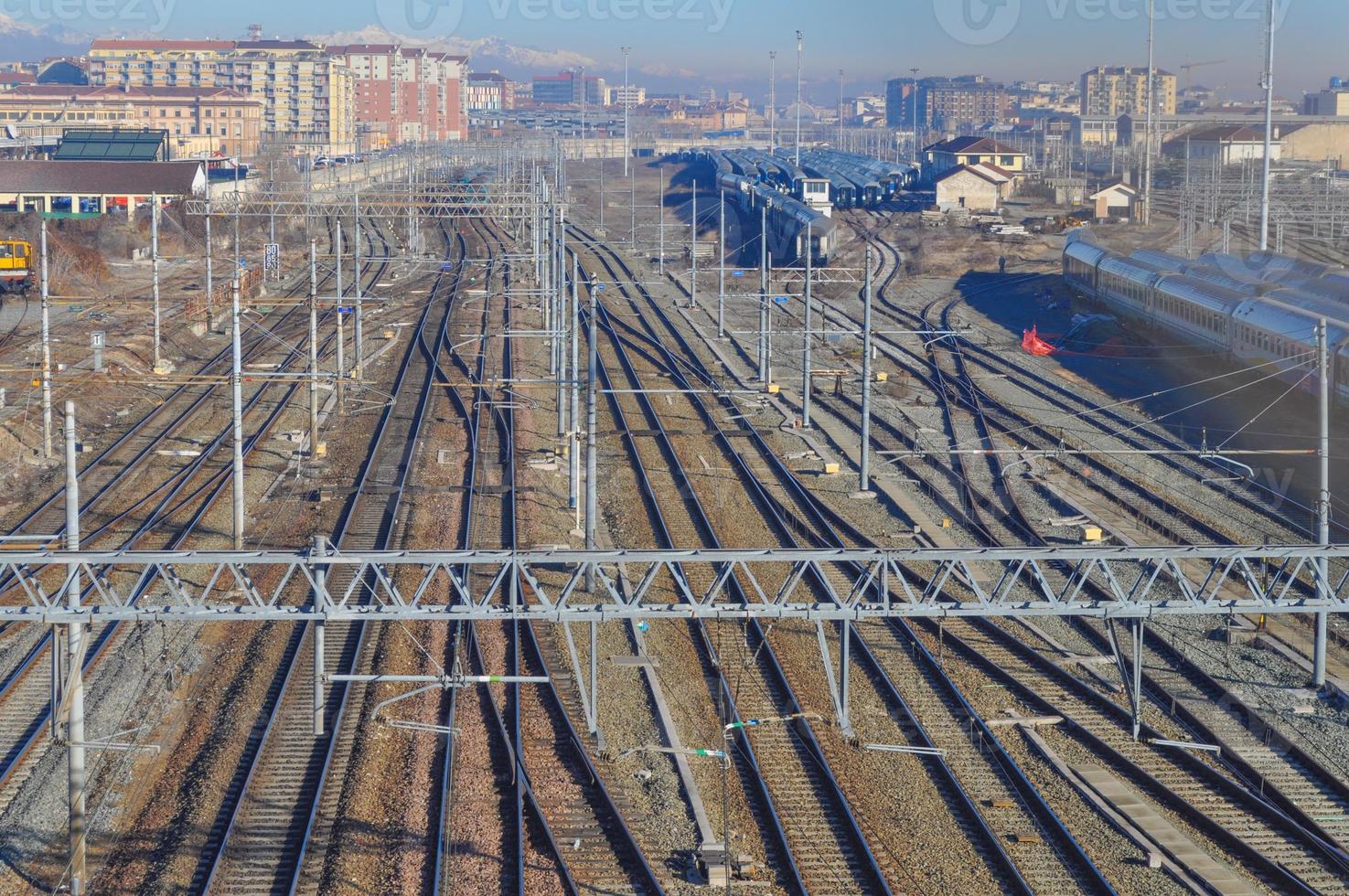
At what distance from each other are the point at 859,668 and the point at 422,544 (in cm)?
549

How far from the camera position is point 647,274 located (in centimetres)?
4166

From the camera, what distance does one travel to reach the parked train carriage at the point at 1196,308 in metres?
25.6

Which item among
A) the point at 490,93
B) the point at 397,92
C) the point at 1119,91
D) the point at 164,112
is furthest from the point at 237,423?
the point at 490,93

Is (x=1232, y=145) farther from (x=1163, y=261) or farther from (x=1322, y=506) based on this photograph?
(x=1322, y=506)

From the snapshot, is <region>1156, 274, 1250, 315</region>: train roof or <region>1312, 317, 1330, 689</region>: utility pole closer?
<region>1312, 317, 1330, 689</region>: utility pole

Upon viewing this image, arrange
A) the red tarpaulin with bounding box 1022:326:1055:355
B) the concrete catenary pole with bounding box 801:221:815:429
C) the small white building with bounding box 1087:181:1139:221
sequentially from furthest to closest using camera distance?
1. the small white building with bounding box 1087:181:1139:221
2. the red tarpaulin with bounding box 1022:326:1055:355
3. the concrete catenary pole with bounding box 801:221:815:429

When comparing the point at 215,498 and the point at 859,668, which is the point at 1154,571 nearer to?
the point at 859,668

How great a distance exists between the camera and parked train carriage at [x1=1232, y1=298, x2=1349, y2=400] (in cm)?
2033

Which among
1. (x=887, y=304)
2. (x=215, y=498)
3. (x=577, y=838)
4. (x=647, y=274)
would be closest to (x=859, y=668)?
(x=577, y=838)

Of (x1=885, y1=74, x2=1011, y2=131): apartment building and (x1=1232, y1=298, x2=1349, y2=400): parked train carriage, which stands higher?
(x1=885, y1=74, x2=1011, y2=131): apartment building

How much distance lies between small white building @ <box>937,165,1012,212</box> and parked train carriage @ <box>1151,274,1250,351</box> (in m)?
25.2

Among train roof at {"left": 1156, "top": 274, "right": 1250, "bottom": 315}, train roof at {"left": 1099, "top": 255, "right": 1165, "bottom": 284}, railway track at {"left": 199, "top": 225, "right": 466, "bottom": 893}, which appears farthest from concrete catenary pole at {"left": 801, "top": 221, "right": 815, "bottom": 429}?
train roof at {"left": 1099, "top": 255, "right": 1165, "bottom": 284}

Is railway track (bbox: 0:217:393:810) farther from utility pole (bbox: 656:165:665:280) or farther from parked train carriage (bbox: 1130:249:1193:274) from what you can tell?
parked train carriage (bbox: 1130:249:1193:274)

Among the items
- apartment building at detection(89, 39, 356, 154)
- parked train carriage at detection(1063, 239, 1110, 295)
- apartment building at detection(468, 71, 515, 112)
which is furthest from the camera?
apartment building at detection(468, 71, 515, 112)
